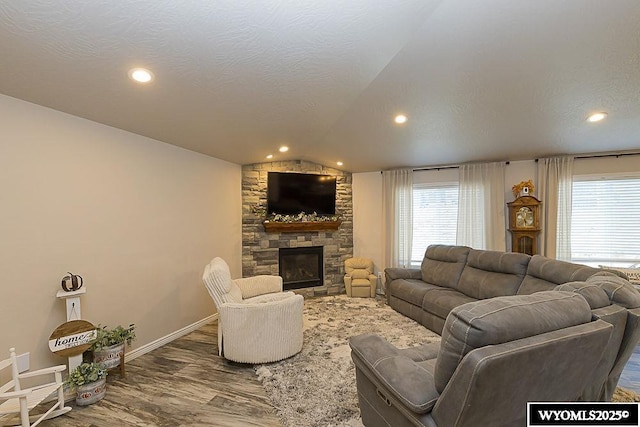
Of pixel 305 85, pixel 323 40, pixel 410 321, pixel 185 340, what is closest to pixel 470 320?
pixel 323 40

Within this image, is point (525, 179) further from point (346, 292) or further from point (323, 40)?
point (323, 40)

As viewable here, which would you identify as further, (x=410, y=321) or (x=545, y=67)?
(x=410, y=321)

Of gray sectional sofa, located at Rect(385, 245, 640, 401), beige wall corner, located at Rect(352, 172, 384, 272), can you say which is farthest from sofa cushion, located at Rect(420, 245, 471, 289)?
beige wall corner, located at Rect(352, 172, 384, 272)

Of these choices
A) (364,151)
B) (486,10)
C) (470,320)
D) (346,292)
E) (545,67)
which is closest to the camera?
(470,320)

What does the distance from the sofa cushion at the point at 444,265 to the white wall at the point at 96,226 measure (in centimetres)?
342

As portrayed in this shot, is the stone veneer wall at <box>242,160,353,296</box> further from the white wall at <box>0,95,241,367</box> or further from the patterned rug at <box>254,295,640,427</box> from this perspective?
the patterned rug at <box>254,295,640,427</box>

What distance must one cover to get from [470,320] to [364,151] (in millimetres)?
3607

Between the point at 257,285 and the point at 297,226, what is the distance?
1.61 meters

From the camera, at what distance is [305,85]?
231cm

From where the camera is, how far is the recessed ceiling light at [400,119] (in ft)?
10.5

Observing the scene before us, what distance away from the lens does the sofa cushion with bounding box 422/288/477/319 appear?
11.7 ft

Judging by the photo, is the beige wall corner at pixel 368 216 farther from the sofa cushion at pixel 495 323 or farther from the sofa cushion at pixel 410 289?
the sofa cushion at pixel 495 323

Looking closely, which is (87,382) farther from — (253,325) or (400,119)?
(400,119)

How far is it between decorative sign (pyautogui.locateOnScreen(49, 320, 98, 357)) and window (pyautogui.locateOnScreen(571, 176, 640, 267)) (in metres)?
6.11
